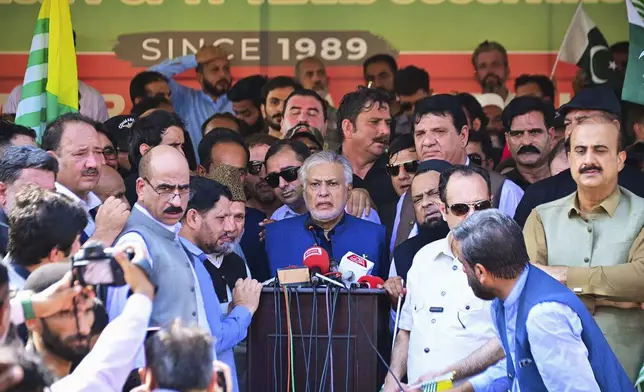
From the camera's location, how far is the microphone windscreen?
23.7 feet

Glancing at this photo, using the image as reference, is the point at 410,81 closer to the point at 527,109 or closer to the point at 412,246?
the point at 527,109

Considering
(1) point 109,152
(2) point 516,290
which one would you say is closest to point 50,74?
(1) point 109,152

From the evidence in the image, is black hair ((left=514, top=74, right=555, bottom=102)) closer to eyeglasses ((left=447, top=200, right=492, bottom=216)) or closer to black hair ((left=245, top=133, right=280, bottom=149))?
black hair ((left=245, top=133, right=280, bottom=149))

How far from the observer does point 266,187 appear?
8938mm

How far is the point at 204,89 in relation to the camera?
37.0ft

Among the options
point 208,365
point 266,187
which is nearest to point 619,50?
point 266,187

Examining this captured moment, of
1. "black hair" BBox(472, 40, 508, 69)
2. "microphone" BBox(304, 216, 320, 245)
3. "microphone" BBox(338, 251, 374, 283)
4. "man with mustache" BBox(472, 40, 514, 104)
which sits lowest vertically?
"microphone" BBox(338, 251, 374, 283)

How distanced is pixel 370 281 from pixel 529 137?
2.28 meters

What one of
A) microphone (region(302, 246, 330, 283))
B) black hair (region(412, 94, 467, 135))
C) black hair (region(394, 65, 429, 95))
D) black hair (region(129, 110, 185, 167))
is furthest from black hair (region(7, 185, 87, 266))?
black hair (region(394, 65, 429, 95))

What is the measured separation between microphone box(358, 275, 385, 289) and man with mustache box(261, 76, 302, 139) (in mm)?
3156

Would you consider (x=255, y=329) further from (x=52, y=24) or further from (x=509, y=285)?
(x=52, y=24)

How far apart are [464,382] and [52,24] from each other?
169 inches

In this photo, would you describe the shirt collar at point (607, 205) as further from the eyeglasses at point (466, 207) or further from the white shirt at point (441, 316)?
the white shirt at point (441, 316)

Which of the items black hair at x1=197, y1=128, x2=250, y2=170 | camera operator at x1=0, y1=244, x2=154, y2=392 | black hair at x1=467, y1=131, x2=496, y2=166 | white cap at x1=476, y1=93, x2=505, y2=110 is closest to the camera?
camera operator at x1=0, y1=244, x2=154, y2=392
